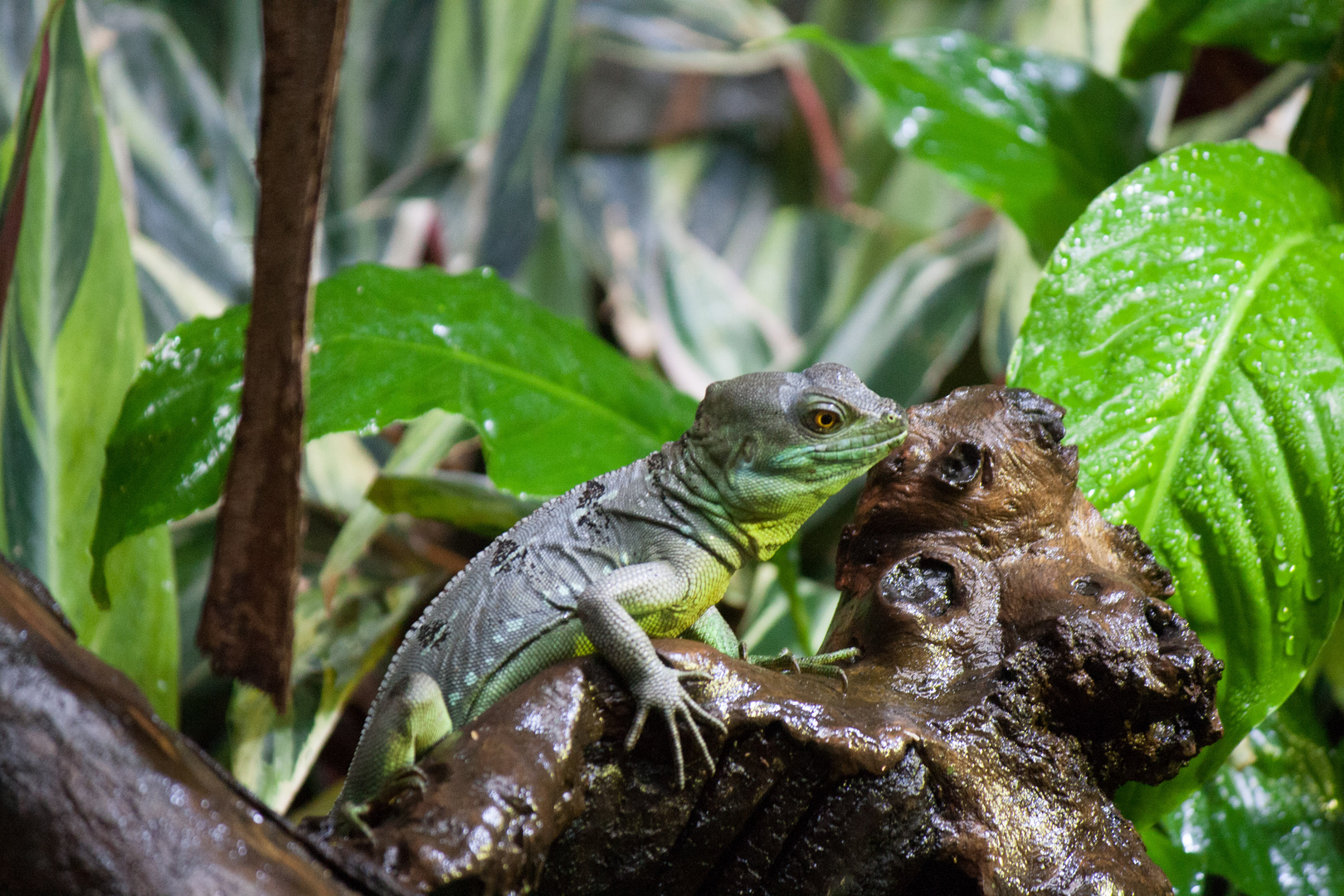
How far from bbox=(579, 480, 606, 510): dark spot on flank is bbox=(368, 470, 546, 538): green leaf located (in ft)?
2.38

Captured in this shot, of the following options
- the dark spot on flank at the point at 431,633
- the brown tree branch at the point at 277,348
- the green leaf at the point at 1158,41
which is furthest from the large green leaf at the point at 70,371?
the green leaf at the point at 1158,41

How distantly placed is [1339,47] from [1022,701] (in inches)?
82.3

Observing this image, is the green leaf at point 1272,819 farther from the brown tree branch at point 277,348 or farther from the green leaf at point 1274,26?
the brown tree branch at point 277,348

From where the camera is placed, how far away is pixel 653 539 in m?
1.61

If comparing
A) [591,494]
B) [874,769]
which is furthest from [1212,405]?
[591,494]

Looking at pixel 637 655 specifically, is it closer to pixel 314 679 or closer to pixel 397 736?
pixel 397 736

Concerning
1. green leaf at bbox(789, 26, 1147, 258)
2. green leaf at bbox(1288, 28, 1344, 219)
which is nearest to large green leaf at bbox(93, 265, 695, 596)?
green leaf at bbox(789, 26, 1147, 258)

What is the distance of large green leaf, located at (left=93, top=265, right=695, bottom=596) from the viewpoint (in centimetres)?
200

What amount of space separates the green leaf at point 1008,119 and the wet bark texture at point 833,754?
1.04m

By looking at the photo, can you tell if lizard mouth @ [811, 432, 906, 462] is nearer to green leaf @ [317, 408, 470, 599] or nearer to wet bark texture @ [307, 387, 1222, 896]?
wet bark texture @ [307, 387, 1222, 896]

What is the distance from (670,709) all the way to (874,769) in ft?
0.89

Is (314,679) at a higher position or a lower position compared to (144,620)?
lower

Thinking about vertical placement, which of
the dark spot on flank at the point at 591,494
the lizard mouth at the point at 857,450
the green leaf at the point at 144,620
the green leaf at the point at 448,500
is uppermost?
the lizard mouth at the point at 857,450

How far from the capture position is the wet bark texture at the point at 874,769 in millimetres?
1222
